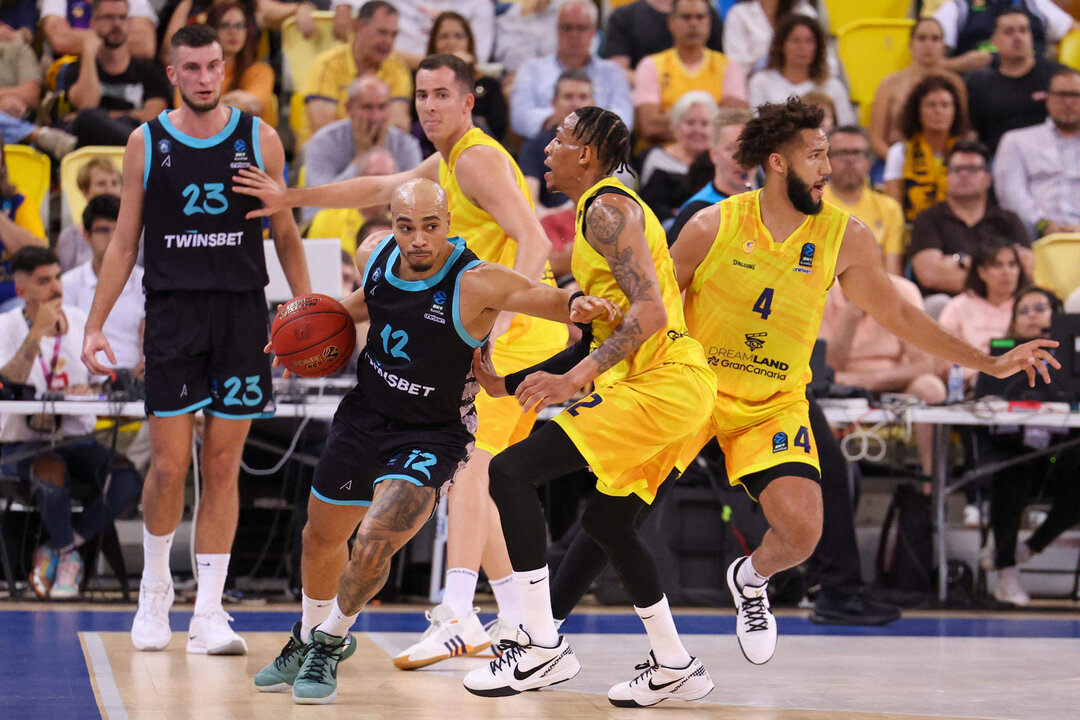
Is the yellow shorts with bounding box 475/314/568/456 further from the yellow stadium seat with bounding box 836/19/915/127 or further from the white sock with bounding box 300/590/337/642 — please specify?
the yellow stadium seat with bounding box 836/19/915/127

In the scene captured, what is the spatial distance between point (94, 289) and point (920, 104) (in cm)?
624

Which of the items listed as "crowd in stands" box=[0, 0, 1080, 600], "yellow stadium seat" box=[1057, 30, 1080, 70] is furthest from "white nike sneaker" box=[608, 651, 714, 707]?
"yellow stadium seat" box=[1057, 30, 1080, 70]

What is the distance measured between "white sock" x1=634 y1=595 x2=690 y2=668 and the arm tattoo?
32.0 inches

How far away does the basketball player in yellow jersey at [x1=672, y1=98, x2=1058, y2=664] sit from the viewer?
502cm

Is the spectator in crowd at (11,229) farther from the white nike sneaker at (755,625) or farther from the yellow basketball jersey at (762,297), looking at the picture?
the white nike sneaker at (755,625)

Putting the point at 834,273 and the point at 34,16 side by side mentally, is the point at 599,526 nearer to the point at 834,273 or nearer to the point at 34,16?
the point at 834,273

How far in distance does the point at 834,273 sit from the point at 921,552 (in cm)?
332

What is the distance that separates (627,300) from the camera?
14.6 ft

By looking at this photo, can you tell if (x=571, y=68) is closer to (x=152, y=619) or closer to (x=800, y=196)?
(x=800, y=196)

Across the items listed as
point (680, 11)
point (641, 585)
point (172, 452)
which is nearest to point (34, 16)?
point (680, 11)

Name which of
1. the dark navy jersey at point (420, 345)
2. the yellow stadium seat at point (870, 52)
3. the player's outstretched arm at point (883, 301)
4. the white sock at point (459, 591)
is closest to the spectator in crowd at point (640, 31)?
the yellow stadium seat at point (870, 52)

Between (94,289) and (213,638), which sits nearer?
(213,638)

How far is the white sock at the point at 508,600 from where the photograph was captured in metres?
5.46

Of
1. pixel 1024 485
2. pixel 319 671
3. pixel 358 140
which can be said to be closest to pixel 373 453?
pixel 319 671
